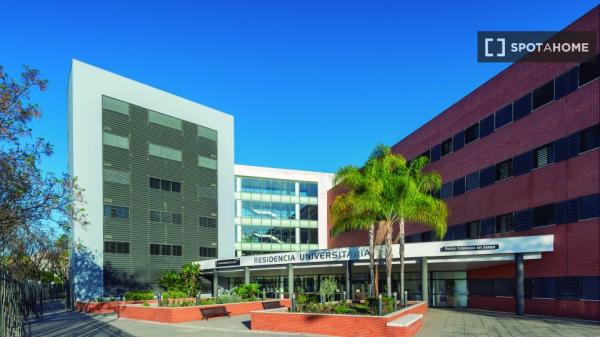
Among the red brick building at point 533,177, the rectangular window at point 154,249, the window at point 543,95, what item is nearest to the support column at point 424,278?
the red brick building at point 533,177

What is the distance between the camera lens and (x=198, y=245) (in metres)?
51.2

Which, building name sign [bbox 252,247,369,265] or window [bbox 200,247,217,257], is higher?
building name sign [bbox 252,247,369,265]

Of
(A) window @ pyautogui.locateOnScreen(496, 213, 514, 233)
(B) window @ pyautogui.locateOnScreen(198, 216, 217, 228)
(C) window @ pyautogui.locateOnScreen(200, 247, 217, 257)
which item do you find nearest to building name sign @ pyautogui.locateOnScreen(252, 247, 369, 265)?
(A) window @ pyautogui.locateOnScreen(496, 213, 514, 233)

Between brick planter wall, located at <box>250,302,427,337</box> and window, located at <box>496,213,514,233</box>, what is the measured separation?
11.7m

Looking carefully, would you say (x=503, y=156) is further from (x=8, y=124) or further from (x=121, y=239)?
(x=121, y=239)

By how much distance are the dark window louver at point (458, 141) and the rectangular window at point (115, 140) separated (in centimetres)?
2996

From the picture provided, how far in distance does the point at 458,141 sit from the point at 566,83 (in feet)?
37.5

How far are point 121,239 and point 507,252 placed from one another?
33.4 metres

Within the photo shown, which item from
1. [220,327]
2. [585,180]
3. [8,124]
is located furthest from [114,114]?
[585,180]

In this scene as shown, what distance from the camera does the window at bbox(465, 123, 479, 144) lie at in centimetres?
3478

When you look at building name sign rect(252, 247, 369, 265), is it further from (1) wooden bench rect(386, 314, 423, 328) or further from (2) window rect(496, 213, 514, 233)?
(1) wooden bench rect(386, 314, 423, 328)

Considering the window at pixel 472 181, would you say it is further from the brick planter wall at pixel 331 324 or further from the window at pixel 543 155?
the brick planter wall at pixel 331 324

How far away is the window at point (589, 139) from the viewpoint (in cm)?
2381

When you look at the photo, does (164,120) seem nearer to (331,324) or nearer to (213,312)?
(213,312)
